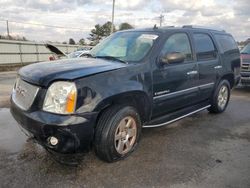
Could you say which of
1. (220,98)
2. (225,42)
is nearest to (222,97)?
(220,98)

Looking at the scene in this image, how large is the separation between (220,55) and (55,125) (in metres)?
4.16

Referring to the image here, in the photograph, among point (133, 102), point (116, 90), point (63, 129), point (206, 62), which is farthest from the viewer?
point (206, 62)

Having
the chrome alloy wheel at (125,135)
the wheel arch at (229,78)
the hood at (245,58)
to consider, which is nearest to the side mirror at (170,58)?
the chrome alloy wheel at (125,135)

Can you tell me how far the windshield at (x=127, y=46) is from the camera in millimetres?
4289

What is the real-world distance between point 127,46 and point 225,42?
2902 millimetres

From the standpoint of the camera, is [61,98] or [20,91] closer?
[61,98]

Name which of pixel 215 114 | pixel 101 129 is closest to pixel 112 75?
pixel 101 129

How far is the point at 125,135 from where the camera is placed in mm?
3889

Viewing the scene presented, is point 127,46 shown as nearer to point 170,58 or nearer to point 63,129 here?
point 170,58

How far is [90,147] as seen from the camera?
357 centimetres

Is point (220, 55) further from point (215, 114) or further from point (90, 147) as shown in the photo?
point (90, 147)

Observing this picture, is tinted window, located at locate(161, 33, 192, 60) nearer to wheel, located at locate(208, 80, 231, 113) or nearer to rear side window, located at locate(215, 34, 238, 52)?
rear side window, located at locate(215, 34, 238, 52)

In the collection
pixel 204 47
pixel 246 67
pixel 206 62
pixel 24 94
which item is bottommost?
pixel 246 67

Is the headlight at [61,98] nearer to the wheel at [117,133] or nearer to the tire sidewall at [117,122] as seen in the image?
the wheel at [117,133]
